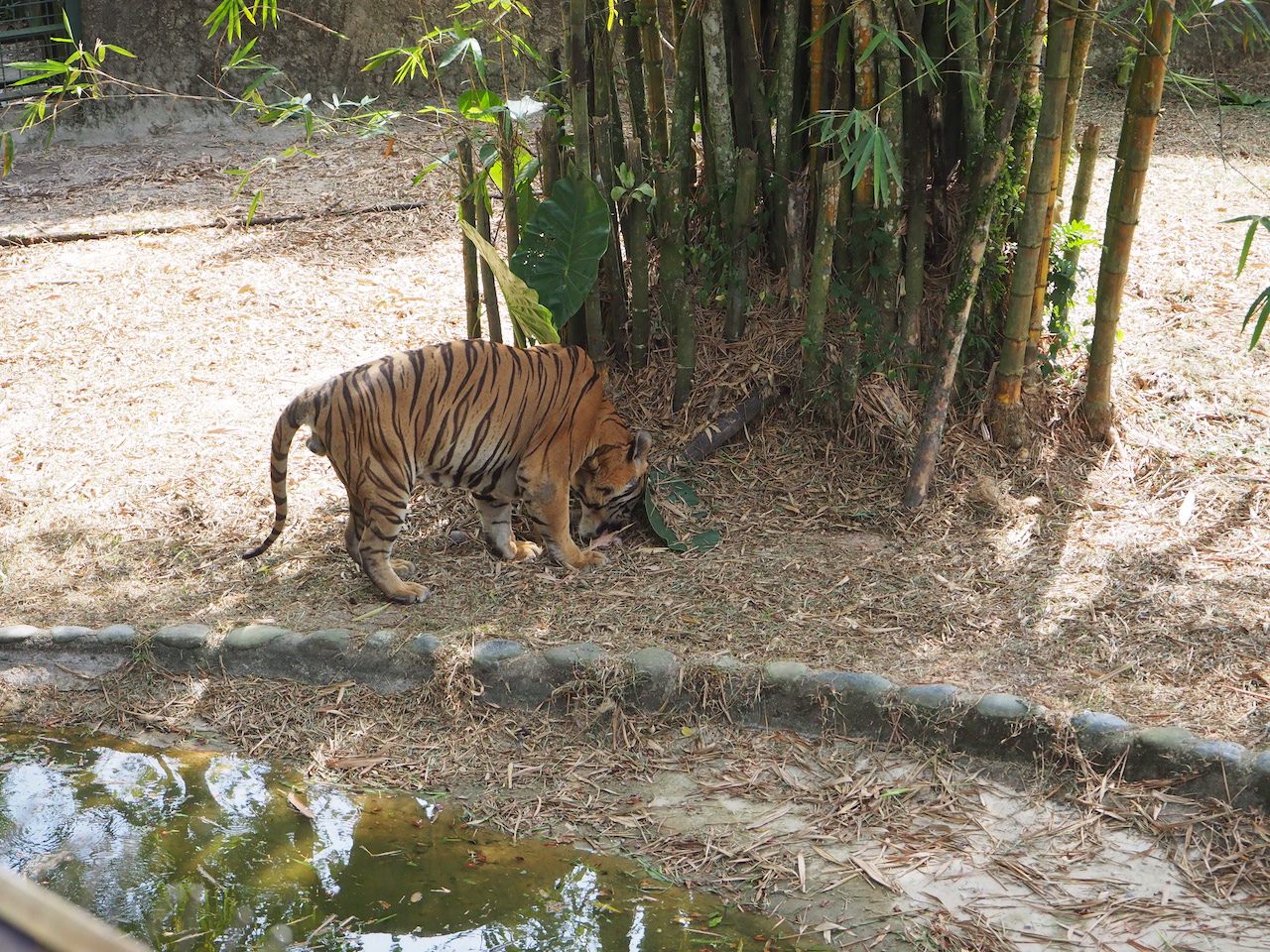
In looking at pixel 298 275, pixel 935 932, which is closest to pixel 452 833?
pixel 935 932

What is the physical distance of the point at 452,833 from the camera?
3383 mm

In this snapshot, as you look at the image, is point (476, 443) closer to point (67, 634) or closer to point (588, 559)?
point (588, 559)

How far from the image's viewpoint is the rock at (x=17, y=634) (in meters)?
4.18

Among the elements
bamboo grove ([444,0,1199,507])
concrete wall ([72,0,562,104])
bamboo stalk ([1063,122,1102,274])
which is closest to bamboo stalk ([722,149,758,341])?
bamboo grove ([444,0,1199,507])

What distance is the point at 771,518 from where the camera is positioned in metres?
4.66

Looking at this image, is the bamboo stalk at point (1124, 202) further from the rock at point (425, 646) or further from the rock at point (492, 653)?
the rock at point (425, 646)

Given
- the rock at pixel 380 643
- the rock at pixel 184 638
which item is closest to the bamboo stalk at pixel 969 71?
the rock at pixel 380 643

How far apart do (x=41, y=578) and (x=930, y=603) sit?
335cm

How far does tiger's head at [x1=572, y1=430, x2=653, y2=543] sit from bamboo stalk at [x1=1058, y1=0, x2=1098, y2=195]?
1.98 m

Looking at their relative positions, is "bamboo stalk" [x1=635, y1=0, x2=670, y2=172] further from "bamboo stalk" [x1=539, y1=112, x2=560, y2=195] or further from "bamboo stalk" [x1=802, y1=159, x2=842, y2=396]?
"bamboo stalk" [x1=802, y1=159, x2=842, y2=396]

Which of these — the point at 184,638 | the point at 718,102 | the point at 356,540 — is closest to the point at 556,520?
the point at 356,540

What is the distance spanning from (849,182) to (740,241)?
479 mm

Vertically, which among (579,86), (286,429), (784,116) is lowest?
(286,429)

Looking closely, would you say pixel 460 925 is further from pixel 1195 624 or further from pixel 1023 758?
pixel 1195 624
